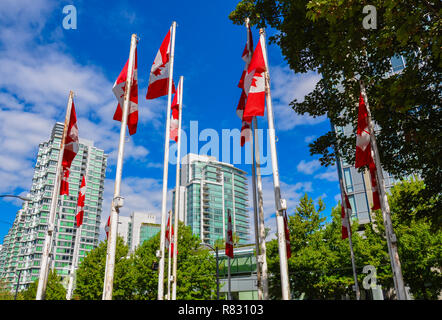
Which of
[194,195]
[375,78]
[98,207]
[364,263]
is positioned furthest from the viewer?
[194,195]

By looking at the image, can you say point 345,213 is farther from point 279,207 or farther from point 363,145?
point 279,207

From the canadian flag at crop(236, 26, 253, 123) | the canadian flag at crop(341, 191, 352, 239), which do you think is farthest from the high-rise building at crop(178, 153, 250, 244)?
the canadian flag at crop(236, 26, 253, 123)

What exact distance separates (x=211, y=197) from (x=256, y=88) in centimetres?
14261

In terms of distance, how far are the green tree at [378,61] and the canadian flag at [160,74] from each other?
3.64 m

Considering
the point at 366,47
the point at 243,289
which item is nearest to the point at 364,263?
the point at 243,289

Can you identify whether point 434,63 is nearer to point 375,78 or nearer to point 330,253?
point 375,78

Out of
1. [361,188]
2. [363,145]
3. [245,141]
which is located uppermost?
[361,188]

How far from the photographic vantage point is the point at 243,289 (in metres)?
46.0

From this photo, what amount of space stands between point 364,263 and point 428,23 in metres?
27.2

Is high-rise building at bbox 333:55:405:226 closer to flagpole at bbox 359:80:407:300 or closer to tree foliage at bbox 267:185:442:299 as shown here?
tree foliage at bbox 267:185:442:299

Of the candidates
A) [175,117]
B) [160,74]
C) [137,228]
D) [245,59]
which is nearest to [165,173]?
[175,117]

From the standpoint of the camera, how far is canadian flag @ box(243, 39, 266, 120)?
9.62m

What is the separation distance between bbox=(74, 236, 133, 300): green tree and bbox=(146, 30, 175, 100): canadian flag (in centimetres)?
3056

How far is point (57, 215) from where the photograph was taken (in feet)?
345
